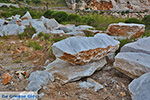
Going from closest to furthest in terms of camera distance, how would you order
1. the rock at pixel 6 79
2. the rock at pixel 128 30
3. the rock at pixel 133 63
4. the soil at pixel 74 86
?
1. the soil at pixel 74 86
2. the rock at pixel 133 63
3. the rock at pixel 6 79
4. the rock at pixel 128 30

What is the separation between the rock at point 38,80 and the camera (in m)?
2.24

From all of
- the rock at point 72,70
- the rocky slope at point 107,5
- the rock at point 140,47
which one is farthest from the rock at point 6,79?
the rocky slope at point 107,5

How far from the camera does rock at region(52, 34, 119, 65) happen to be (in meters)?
2.46

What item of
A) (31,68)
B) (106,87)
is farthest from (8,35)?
(106,87)

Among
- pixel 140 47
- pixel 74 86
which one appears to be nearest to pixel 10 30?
pixel 74 86

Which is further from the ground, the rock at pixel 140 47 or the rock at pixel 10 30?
the rock at pixel 140 47

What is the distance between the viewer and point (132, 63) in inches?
89.7

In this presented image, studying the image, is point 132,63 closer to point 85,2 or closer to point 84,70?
point 84,70

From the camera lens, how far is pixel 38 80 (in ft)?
7.67

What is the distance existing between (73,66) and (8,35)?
4823 mm

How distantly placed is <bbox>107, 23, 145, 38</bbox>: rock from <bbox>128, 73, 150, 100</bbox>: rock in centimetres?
387

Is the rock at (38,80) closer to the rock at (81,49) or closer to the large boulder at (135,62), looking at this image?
the rock at (81,49)

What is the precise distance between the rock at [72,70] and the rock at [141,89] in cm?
74

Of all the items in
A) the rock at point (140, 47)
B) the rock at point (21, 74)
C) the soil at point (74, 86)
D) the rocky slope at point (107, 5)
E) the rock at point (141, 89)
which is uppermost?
the rock at point (140, 47)
